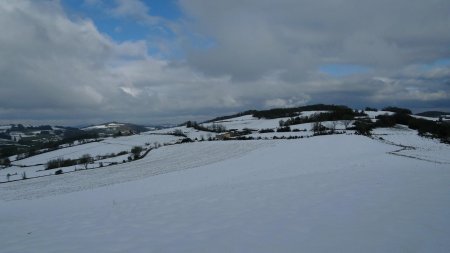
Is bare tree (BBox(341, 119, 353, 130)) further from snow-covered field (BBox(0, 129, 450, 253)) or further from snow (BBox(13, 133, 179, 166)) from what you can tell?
snow-covered field (BBox(0, 129, 450, 253))

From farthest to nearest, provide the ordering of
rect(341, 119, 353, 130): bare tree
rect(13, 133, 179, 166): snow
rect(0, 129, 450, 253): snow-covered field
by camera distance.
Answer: rect(13, 133, 179, 166): snow, rect(341, 119, 353, 130): bare tree, rect(0, 129, 450, 253): snow-covered field

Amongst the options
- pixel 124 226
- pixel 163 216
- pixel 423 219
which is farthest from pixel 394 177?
pixel 124 226

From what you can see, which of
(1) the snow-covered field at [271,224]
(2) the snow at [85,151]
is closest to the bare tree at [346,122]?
(2) the snow at [85,151]

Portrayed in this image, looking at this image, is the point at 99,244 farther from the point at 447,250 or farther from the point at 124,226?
the point at 447,250

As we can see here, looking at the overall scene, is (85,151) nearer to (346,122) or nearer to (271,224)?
(346,122)

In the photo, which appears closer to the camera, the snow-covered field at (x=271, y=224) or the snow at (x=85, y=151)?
the snow-covered field at (x=271, y=224)

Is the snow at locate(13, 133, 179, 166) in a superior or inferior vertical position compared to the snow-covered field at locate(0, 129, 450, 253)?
superior

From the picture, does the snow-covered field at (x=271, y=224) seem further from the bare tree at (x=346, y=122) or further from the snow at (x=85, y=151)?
the snow at (x=85, y=151)

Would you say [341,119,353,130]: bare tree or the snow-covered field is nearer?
the snow-covered field

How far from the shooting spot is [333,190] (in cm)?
1443

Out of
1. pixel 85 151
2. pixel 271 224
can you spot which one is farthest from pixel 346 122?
pixel 271 224

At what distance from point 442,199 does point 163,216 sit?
9.72m

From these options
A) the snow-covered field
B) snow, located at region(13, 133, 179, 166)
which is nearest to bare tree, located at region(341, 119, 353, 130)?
snow, located at region(13, 133, 179, 166)

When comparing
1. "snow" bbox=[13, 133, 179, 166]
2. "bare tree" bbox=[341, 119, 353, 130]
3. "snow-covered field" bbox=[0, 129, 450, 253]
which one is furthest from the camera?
"snow" bbox=[13, 133, 179, 166]
